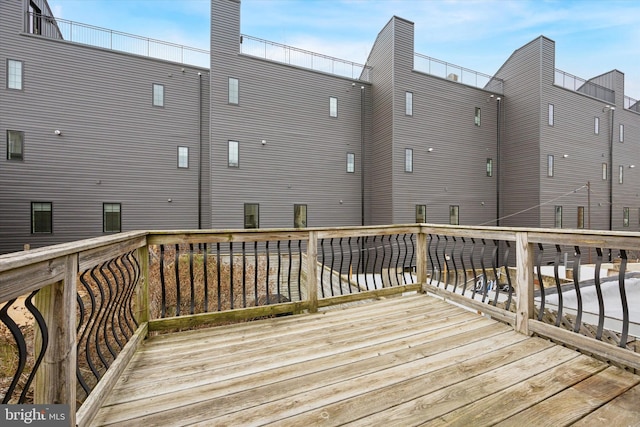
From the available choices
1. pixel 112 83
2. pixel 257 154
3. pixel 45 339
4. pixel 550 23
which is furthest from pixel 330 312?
pixel 550 23

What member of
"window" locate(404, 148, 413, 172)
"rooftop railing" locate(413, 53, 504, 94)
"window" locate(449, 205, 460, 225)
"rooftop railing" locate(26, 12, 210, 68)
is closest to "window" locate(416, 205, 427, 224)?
"window" locate(449, 205, 460, 225)

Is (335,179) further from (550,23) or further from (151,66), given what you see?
(550,23)

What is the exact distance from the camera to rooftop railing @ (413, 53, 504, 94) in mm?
13477

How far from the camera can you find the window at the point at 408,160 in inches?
508

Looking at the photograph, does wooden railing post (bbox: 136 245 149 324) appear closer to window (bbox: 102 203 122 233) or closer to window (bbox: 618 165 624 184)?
window (bbox: 102 203 122 233)

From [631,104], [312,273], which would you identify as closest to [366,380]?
[312,273]

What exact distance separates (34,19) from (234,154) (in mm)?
8441

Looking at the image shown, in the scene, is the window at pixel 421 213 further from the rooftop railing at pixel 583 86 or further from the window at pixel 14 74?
the window at pixel 14 74

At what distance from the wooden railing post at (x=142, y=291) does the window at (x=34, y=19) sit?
13.3m

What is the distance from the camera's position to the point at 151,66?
11508 mm

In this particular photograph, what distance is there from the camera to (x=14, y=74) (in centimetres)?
984

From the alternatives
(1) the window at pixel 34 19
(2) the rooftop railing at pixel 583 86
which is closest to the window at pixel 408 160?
(2) the rooftop railing at pixel 583 86

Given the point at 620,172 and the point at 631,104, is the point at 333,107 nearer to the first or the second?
the point at 620,172

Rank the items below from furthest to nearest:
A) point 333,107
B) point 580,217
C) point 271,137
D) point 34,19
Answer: point 580,217 → point 333,107 → point 271,137 → point 34,19
